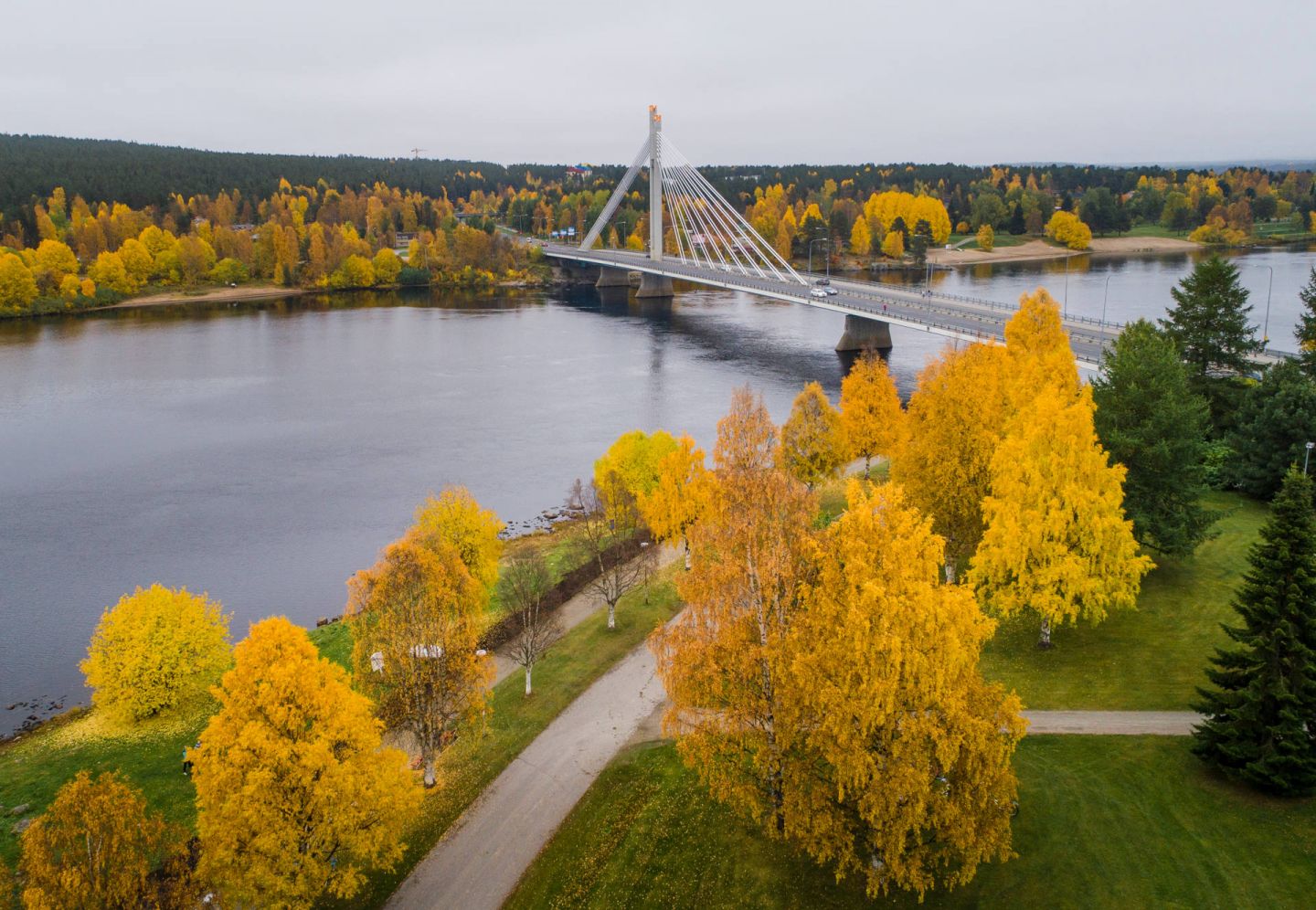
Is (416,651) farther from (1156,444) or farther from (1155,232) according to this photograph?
(1155,232)

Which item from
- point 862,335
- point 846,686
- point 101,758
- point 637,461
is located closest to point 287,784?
point 846,686

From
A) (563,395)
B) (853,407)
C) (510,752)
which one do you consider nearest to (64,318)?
(563,395)

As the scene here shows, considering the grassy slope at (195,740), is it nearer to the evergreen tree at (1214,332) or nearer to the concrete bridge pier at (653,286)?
the evergreen tree at (1214,332)

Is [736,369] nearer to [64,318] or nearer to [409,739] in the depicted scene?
[409,739]

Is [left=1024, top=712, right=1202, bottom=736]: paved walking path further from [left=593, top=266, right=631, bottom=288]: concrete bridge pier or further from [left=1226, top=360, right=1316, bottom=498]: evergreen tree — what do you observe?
[left=593, top=266, right=631, bottom=288]: concrete bridge pier

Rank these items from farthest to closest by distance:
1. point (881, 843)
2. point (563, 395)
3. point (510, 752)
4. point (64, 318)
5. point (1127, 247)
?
1. point (1127, 247)
2. point (64, 318)
3. point (563, 395)
4. point (510, 752)
5. point (881, 843)

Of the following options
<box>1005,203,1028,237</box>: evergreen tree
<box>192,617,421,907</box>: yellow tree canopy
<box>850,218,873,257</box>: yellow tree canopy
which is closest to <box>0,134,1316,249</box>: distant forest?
<box>1005,203,1028,237</box>: evergreen tree

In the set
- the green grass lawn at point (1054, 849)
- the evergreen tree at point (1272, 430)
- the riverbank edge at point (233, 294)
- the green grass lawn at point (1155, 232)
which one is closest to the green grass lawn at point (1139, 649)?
the green grass lawn at point (1054, 849)
